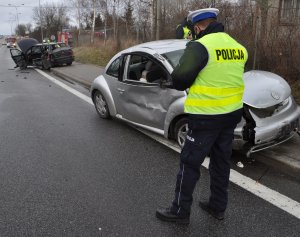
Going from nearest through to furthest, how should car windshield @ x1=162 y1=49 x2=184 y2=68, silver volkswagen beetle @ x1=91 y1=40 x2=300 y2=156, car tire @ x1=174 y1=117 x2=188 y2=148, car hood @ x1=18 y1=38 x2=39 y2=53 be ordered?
1. silver volkswagen beetle @ x1=91 y1=40 x2=300 y2=156
2. car tire @ x1=174 y1=117 x2=188 y2=148
3. car windshield @ x1=162 y1=49 x2=184 y2=68
4. car hood @ x1=18 y1=38 x2=39 y2=53

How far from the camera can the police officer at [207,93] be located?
2.96 meters

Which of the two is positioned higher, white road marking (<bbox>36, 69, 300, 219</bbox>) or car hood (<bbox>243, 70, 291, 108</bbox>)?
car hood (<bbox>243, 70, 291, 108</bbox>)

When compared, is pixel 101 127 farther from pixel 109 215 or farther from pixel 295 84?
pixel 295 84

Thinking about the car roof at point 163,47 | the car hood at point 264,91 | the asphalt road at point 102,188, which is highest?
the car roof at point 163,47

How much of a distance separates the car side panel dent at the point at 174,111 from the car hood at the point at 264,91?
0.90 metres

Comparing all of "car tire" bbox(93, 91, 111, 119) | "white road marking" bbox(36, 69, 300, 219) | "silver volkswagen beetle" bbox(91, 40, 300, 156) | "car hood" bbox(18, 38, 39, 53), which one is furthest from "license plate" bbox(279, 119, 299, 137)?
"car hood" bbox(18, 38, 39, 53)

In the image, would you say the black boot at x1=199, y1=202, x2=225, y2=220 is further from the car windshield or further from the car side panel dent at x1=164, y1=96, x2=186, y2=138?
the car windshield

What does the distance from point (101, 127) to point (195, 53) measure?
4.34 metres

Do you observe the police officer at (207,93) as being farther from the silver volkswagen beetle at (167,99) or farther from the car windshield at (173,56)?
the car windshield at (173,56)

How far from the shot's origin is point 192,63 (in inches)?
115

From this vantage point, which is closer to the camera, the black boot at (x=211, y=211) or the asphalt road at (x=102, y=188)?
the asphalt road at (x=102, y=188)

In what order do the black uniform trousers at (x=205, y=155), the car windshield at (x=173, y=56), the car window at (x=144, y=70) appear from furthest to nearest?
the car window at (x=144, y=70) < the car windshield at (x=173, y=56) < the black uniform trousers at (x=205, y=155)

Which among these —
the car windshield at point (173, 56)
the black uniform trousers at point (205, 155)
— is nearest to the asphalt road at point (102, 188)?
the black uniform trousers at point (205, 155)

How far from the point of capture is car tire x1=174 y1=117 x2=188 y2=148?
5293 mm
